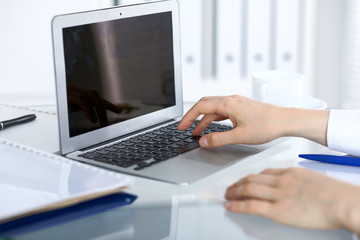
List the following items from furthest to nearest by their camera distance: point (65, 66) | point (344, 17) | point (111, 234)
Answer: point (344, 17) → point (65, 66) → point (111, 234)

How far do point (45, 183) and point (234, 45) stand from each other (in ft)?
7.19

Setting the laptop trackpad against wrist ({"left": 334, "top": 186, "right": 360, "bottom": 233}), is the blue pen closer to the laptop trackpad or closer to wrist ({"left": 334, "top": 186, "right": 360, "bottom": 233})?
the laptop trackpad

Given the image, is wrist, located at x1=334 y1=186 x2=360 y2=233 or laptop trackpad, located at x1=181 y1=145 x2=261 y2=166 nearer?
wrist, located at x1=334 y1=186 x2=360 y2=233

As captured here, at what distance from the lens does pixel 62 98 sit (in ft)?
3.43

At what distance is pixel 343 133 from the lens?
1.07 metres

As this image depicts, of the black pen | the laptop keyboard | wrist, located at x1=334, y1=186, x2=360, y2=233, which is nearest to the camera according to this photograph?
wrist, located at x1=334, y1=186, x2=360, y2=233

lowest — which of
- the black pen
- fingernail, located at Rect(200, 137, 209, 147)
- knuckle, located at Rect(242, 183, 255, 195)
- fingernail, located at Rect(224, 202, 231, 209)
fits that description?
fingernail, located at Rect(224, 202, 231, 209)

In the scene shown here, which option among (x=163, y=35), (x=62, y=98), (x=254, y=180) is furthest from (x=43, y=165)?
(x=163, y=35)

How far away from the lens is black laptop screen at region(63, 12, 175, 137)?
1.07 meters

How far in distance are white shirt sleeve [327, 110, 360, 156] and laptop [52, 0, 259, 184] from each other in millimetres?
148

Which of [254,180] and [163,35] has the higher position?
[163,35]

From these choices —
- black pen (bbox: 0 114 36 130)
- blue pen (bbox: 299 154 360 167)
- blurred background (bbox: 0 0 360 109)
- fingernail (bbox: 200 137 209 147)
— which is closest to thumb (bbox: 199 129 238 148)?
fingernail (bbox: 200 137 209 147)

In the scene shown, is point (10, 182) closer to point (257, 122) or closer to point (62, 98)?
point (62, 98)

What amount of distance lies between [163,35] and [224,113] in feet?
0.80
